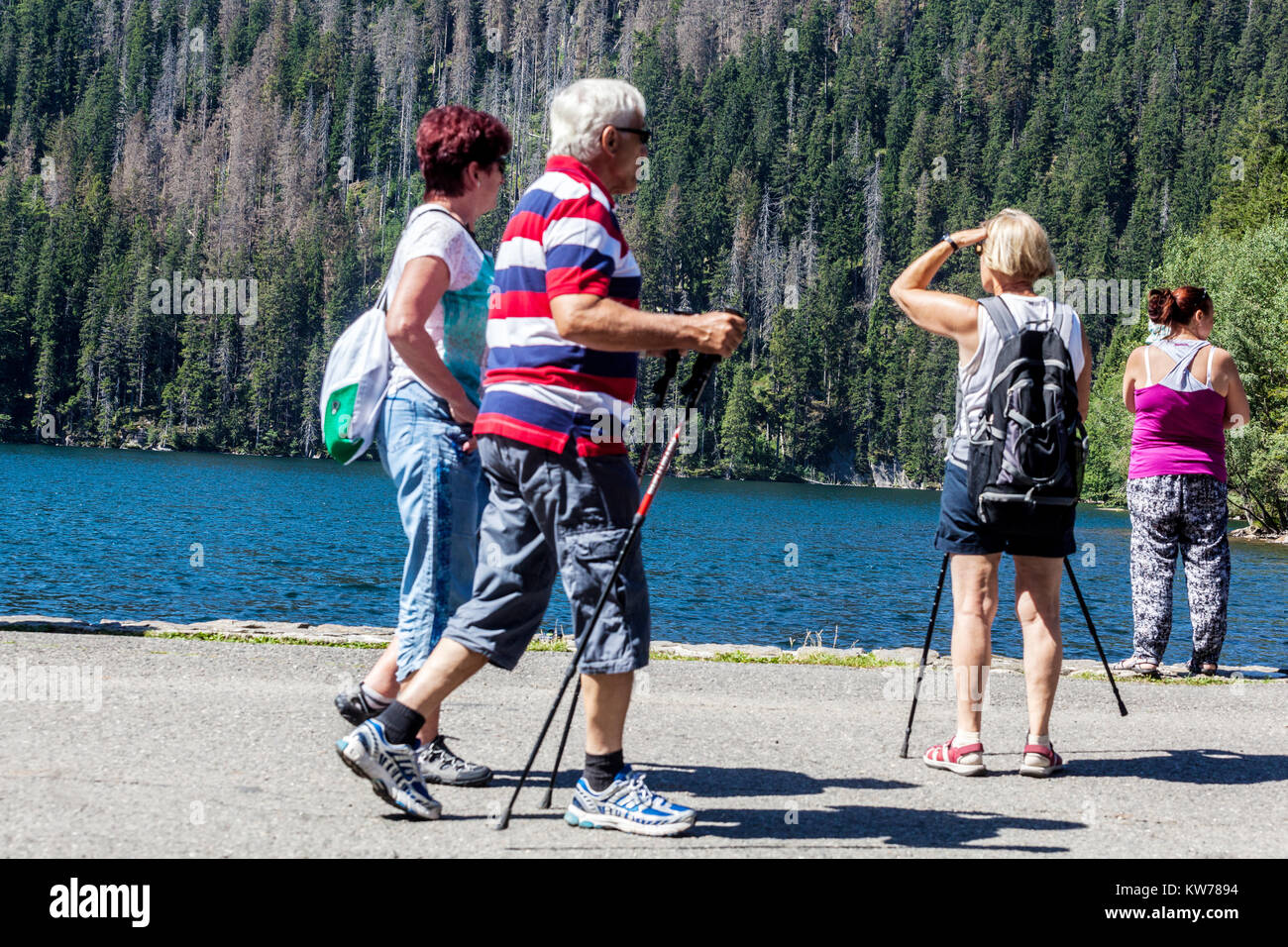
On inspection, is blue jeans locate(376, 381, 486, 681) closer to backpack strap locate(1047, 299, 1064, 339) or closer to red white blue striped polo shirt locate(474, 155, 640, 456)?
red white blue striped polo shirt locate(474, 155, 640, 456)

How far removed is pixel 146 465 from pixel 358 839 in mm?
97436

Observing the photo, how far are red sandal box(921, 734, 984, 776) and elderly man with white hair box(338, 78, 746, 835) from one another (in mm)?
1628

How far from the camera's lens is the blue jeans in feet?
15.8

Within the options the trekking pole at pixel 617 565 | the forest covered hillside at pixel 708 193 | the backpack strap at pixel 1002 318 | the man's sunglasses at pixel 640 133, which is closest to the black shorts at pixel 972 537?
the backpack strap at pixel 1002 318

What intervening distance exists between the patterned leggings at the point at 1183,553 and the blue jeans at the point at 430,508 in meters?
5.42

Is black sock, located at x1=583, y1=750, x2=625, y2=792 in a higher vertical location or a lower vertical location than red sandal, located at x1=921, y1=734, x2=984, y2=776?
higher

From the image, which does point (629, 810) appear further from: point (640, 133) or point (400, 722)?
point (640, 133)

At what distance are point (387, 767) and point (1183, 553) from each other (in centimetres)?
647

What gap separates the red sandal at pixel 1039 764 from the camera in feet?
18.2

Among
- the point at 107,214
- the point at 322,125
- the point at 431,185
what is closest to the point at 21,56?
the point at 322,125

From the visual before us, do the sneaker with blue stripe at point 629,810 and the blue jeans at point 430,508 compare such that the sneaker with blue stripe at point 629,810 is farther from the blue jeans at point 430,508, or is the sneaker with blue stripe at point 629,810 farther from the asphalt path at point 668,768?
the blue jeans at point 430,508

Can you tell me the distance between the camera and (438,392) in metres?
4.79

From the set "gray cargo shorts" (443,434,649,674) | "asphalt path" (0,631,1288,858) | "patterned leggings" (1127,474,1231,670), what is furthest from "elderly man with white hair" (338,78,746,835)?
"patterned leggings" (1127,474,1231,670)

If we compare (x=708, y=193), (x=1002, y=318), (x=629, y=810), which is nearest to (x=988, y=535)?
(x=1002, y=318)
